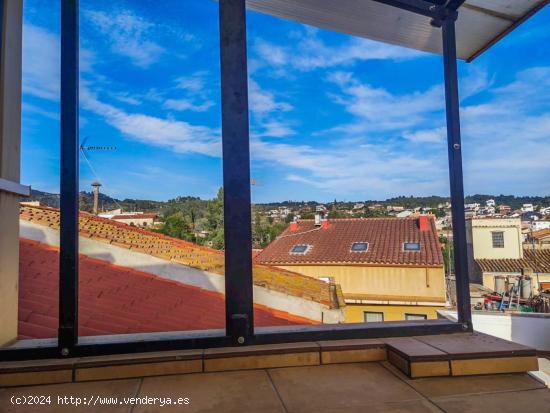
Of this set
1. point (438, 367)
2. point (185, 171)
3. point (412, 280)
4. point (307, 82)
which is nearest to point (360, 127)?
point (307, 82)

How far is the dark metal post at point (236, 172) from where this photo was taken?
4.16 feet

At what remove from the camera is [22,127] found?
1382 millimetres

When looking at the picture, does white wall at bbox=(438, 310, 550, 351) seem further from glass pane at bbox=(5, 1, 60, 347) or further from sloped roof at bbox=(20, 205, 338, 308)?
glass pane at bbox=(5, 1, 60, 347)

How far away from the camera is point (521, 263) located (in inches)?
610

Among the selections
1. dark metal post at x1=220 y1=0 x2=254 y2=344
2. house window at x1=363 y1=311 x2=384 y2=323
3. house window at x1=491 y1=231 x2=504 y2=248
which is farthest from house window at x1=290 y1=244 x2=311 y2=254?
house window at x1=491 y1=231 x2=504 y2=248

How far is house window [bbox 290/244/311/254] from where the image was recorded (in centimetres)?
1008

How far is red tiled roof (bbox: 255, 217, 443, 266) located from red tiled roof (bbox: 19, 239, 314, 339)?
608cm

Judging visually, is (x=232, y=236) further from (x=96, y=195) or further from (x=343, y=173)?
(x=343, y=173)

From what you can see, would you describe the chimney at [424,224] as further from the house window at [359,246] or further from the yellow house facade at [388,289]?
the house window at [359,246]

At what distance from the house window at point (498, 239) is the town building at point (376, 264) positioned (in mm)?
7892

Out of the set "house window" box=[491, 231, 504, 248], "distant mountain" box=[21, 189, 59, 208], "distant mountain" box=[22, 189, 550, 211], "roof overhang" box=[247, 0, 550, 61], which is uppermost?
"roof overhang" box=[247, 0, 550, 61]

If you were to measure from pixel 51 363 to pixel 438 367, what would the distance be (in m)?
1.33

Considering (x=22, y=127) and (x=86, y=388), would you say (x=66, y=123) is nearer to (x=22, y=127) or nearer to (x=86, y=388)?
(x=22, y=127)

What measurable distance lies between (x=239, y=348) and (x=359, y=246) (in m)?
9.07
